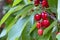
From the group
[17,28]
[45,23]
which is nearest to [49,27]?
[45,23]

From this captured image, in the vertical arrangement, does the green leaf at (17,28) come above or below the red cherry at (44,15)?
below

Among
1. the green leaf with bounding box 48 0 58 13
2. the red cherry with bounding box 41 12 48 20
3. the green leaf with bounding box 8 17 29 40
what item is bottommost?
the green leaf with bounding box 8 17 29 40

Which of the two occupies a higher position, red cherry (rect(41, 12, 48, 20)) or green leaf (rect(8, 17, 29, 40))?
red cherry (rect(41, 12, 48, 20))

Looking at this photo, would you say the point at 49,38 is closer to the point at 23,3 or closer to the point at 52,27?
the point at 52,27

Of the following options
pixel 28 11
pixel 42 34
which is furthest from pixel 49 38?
pixel 28 11

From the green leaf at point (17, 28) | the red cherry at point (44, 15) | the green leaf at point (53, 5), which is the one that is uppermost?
the green leaf at point (53, 5)

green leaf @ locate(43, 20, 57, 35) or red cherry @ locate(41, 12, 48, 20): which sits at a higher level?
red cherry @ locate(41, 12, 48, 20)

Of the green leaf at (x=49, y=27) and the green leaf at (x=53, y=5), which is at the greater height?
the green leaf at (x=53, y=5)

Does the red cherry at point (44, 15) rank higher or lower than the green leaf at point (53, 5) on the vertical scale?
lower

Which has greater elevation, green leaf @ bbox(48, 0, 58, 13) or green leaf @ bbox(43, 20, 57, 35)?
green leaf @ bbox(48, 0, 58, 13)

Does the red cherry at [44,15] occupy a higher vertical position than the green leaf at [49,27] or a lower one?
higher

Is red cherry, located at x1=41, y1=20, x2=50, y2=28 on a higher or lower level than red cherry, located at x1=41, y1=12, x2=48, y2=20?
lower

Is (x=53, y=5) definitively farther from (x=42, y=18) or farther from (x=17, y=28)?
(x=17, y=28)
